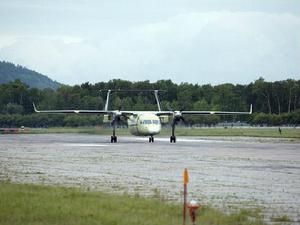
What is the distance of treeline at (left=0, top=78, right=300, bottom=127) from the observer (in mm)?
154125

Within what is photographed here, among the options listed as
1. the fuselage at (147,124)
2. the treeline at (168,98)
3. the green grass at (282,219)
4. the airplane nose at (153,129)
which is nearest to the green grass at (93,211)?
the green grass at (282,219)

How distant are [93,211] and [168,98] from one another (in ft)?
558

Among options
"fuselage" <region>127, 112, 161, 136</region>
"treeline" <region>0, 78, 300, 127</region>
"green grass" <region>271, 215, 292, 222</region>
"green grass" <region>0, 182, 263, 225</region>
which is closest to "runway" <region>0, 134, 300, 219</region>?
"green grass" <region>271, 215, 292, 222</region>

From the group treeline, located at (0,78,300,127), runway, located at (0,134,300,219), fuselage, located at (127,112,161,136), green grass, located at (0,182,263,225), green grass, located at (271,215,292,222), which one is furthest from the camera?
treeline, located at (0,78,300,127)

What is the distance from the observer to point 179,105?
16762 centimetres

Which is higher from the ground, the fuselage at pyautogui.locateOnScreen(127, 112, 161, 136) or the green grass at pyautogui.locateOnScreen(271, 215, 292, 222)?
the fuselage at pyautogui.locateOnScreen(127, 112, 161, 136)

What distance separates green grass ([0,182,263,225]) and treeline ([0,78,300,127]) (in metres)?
122

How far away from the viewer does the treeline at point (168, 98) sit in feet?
506

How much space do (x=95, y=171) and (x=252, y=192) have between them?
30.4ft

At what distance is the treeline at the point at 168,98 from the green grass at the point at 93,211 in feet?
399

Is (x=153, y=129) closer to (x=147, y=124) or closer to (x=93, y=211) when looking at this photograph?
(x=147, y=124)

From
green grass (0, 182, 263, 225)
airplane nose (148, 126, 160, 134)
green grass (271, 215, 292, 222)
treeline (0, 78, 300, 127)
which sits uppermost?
treeline (0, 78, 300, 127)

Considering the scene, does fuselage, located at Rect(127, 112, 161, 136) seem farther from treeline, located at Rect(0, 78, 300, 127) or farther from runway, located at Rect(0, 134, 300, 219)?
treeline, located at Rect(0, 78, 300, 127)

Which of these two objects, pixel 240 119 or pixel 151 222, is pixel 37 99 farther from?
pixel 151 222
